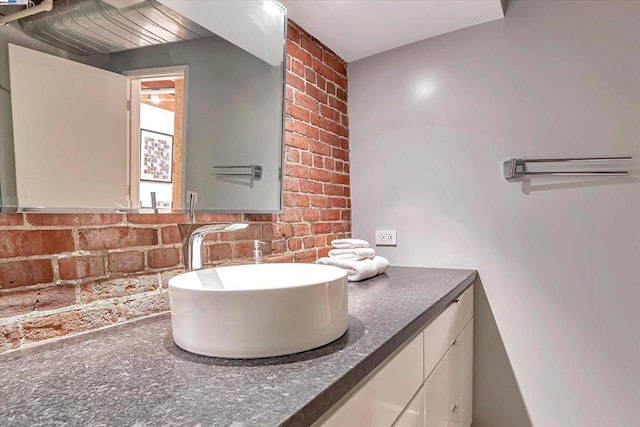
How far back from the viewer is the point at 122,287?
1.01m

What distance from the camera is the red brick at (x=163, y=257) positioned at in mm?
1094

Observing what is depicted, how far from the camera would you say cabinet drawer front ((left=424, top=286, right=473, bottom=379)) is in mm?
1164

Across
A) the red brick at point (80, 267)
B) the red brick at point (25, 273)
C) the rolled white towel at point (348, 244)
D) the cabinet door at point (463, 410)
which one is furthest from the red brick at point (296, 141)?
the cabinet door at point (463, 410)

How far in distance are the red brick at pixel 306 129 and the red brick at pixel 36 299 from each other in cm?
112

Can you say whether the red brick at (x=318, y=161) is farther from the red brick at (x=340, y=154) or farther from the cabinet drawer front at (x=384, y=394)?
the cabinet drawer front at (x=384, y=394)

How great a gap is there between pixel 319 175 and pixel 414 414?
3.79 ft

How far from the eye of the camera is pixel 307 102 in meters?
1.82

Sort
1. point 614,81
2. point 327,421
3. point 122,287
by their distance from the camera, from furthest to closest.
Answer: point 614,81 < point 122,287 < point 327,421

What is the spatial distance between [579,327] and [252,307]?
1620 mm

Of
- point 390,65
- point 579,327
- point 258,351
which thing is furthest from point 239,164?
point 579,327

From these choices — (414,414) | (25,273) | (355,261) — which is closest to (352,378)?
(414,414)

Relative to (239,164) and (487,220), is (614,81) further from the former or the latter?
(239,164)

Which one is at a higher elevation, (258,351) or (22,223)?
(22,223)

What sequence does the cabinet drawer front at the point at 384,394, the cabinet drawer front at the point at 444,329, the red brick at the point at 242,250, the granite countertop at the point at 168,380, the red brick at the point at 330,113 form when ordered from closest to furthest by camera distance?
the granite countertop at the point at 168,380
the cabinet drawer front at the point at 384,394
the cabinet drawer front at the point at 444,329
the red brick at the point at 242,250
the red brick at the point at 330,113
